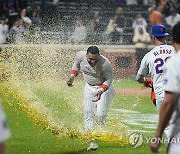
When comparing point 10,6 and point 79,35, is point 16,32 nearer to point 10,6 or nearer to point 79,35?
point 79,35

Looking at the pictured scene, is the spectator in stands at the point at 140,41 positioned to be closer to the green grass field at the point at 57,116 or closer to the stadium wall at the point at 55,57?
the stadium wall at the point at 55,57

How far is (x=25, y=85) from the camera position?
18422 mm

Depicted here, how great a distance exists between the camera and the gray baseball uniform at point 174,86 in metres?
5.60

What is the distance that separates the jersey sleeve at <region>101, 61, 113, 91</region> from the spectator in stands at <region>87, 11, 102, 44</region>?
47.8 feet

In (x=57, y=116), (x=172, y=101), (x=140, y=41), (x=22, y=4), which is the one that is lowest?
(x=57, y=116)

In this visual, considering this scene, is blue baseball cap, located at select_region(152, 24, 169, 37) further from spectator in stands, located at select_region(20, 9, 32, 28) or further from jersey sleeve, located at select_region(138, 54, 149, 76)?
spectator in stands, located at select_region(20, 9, 32, 28)

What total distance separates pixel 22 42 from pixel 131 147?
12.3m

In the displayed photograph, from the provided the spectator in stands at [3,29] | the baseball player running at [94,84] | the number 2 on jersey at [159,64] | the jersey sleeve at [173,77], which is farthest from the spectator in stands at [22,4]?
the jersey sleeve at [173,77]

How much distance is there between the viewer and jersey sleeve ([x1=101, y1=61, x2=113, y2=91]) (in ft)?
37.8

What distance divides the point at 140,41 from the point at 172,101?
20.0 m

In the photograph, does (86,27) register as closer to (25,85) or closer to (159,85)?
(25,85)

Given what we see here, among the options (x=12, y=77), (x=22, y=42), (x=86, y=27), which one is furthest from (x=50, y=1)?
(x=12, y=77)

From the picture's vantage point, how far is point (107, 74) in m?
11.7

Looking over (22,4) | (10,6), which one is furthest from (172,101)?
(22,4)
